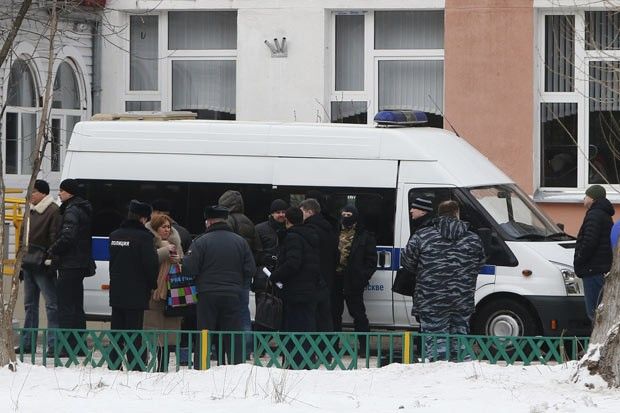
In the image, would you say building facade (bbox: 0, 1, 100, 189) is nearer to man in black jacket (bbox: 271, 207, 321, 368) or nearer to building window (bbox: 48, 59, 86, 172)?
building window (bbox: 48, 59, 86, 172)

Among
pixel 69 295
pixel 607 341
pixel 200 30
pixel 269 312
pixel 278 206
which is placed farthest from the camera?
pixel 200 30

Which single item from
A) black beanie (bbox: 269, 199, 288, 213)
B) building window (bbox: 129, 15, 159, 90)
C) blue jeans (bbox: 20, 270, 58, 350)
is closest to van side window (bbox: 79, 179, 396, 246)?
black beanie (bbox: 269, 199, 288, 213)

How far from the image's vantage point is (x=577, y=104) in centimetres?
2244

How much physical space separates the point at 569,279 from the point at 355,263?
81.6 inches

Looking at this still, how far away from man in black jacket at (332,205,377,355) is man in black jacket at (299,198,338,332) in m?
0.35

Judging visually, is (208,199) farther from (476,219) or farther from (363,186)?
(476,219)

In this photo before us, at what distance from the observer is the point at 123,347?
12641 millimetres

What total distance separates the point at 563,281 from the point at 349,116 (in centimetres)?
836

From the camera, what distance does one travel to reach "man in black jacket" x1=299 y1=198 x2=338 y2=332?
14.8m

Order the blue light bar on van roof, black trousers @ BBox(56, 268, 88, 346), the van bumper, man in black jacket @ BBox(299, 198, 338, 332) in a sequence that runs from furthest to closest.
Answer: the blue light bar on van roof, the van bumper, black trousers @ BBox(56, 268, 88, 346), man in black jacket @ BBox(299, 198, 338, 332)

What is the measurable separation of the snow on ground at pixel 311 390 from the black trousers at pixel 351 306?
331 cm

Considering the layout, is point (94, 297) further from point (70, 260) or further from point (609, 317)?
point (609, 317)

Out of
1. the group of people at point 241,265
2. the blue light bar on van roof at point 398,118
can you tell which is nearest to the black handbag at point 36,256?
the group of people at point 241,265

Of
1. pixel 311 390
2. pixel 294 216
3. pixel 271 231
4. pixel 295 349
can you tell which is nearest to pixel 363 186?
pixel 271 231
